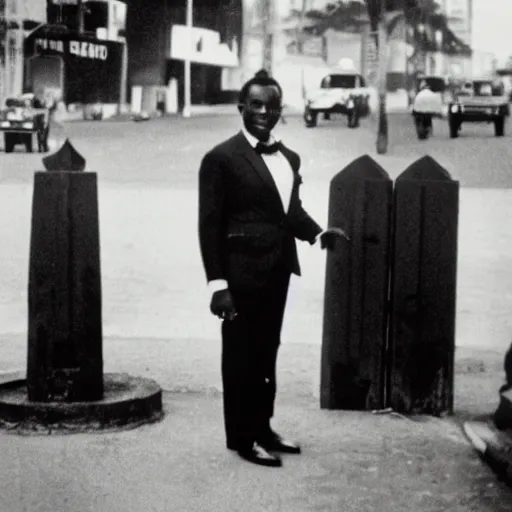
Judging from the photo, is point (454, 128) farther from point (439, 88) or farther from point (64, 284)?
point (64, 284)

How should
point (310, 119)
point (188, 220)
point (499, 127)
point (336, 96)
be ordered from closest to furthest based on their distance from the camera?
point (336, 96), point (310, 119), point (499, 127), point (188, 220)

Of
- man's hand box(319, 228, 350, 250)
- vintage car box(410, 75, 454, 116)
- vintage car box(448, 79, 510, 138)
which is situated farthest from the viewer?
vintage car box(410, 75, 454, 116)

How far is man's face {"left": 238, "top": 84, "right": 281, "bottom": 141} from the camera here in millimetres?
3322

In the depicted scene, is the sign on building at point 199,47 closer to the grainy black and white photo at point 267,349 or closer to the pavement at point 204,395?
the grainy black and white photo at point 267,349

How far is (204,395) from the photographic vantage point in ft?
14.4

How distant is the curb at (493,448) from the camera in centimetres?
324

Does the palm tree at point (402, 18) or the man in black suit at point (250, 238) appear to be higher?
the palm tree at point (402, 18)

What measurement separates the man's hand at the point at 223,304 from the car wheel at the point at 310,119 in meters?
3.60

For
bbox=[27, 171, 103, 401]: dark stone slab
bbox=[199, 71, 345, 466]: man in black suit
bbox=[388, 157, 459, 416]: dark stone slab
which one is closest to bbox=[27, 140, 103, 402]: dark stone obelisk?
bbox=[27, 171, 103, 401]: dark stone slab

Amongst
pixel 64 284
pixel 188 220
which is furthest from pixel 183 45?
pixel 64 284

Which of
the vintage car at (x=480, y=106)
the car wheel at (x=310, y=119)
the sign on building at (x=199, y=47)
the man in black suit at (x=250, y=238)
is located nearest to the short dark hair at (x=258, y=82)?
the man in black suit at (x=250, y=238)

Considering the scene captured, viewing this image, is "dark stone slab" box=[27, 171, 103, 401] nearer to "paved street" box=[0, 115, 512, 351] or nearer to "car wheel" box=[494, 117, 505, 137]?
"paved street" box=[0, 115, 512, 351]

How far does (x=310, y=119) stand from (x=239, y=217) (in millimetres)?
3780

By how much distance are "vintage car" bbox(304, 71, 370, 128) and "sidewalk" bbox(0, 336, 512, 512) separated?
2.67 metres
